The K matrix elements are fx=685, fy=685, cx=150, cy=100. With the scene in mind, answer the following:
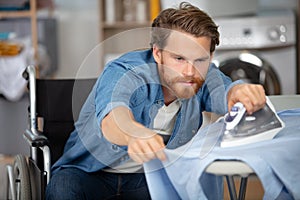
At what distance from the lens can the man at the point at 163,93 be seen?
4.69 feet

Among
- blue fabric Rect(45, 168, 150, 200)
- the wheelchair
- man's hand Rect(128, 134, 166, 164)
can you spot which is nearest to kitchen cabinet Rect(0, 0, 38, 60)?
the wheelchair

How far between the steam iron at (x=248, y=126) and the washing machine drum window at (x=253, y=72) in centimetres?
217

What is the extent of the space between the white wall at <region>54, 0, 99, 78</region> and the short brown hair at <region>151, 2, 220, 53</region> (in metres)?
2.77

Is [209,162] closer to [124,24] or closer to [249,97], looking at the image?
[249,97]

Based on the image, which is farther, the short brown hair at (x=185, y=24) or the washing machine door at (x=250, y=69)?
the washing machine door at (x=250, y=69)

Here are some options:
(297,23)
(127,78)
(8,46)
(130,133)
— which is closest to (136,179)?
(127,78)

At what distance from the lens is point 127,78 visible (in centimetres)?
151

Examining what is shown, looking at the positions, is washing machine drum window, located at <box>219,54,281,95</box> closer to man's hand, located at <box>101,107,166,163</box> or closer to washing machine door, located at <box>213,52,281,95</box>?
washing machine door, located at <box>213,52,281,95</box>

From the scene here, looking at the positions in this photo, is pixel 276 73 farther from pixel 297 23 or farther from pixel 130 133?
pixel 130 133

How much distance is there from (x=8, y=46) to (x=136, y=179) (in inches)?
77.7

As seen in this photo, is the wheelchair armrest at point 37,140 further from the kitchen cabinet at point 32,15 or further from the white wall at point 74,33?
the white wall at point 74,33

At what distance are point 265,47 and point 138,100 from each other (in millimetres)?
2411

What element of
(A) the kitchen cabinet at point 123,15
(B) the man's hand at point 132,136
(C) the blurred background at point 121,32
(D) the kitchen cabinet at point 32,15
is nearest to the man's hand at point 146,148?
(B) the man's hand at point 132,136

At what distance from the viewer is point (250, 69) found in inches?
147
